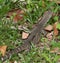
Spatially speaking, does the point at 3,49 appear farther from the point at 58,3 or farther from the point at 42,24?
the point at 58,3

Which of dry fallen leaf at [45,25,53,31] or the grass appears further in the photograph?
dry fallen leaf at [45,25,53,31]

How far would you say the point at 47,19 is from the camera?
426 cm

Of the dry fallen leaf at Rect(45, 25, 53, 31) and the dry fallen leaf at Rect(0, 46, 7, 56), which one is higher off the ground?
the dry fallen leaf at Rect(45, 25, 53, 31)

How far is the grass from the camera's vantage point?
150 inches

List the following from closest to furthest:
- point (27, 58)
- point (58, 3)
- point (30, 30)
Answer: point (27, 58), point (30, 30), point (58, 3)

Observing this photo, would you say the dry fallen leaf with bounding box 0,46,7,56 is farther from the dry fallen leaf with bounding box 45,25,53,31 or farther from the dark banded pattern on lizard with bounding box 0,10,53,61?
the dry fallen leaf with bounding box 45,25,53,31

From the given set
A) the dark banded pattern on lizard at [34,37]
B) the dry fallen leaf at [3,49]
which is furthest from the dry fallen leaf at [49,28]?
the dry fallen leaf at [3,49]

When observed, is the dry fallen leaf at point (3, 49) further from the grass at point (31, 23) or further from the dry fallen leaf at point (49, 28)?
the dry fallen leaf at point (49, 28)

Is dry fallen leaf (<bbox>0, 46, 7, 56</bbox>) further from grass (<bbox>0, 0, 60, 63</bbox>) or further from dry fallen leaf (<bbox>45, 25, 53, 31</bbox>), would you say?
dry fallen leaf (<bbox>45, 25, 53, 31</bbox>)

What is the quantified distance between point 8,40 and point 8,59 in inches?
12.0

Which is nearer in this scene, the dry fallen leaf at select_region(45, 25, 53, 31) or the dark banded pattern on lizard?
the dark banded pattern on lizard

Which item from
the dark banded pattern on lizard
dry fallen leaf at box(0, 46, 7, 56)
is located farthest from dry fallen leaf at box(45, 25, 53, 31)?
dry fallen leaf at box(0, 46, 7, 56)

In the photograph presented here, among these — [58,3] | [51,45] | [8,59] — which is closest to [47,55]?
[51,45]

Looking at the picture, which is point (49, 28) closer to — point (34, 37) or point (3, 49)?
point (34, 37)
